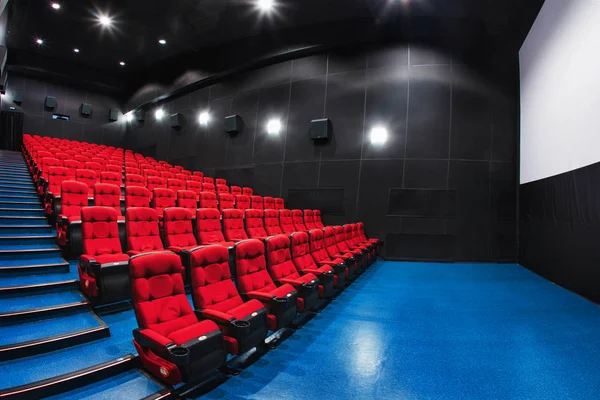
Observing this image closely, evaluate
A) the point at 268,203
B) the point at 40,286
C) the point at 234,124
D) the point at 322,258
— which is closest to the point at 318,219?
the point at 268,203

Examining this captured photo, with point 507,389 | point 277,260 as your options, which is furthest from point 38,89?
point 507,389

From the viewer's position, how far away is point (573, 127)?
3781 mm

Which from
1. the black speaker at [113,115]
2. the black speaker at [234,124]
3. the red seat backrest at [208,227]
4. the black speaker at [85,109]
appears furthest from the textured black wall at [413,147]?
the black speaker at [85,109]

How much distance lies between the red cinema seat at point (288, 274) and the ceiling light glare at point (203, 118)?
6.69m

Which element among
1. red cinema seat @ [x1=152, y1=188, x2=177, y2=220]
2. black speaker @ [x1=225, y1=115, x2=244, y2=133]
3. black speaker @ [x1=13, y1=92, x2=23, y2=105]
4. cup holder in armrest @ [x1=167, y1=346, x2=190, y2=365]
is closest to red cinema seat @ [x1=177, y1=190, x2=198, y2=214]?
red cinema seat @ [x1=152, y1=188, x2=177, y2=220]

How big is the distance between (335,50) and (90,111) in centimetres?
975

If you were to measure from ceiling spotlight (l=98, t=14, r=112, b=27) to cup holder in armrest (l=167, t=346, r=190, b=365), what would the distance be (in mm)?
8583

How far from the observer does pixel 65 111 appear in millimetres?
10453

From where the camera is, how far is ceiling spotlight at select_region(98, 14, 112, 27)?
689 cm

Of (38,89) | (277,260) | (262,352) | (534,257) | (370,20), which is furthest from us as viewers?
(38,89)

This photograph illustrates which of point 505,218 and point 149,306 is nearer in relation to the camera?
point 149,306

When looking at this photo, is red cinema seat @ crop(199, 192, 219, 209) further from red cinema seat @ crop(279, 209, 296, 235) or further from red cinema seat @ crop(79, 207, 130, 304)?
red cinema seat @ crop(79, 207, 130, 304)

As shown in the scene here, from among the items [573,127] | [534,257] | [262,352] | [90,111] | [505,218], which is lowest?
[262,352]

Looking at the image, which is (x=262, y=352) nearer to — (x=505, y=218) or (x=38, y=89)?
(x=505, y=218)
